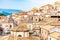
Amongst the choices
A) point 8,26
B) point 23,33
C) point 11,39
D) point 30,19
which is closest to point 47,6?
point 30,19

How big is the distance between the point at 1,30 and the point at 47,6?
3344 centimetres

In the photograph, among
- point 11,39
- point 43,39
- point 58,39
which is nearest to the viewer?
point 58,39

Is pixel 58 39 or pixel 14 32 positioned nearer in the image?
pixel 58 39

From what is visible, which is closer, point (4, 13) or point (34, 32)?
point (34, 32)

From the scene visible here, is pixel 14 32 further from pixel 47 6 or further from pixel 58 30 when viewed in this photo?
pixel 47 6

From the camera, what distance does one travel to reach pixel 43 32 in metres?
29.3

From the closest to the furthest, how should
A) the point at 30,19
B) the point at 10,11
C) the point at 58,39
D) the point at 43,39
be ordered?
the point at 58,39
the point at 43,39
the point at 30,19
the point at 10,11

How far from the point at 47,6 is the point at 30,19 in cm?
1946

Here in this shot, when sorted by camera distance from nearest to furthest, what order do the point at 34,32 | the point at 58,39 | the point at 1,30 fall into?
1. the point at 58,39
2. the point at 34,32
3. the point at 1,30

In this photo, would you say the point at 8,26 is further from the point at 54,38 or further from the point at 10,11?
the point at 10,11

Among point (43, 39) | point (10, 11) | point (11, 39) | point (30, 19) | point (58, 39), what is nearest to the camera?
point (58, 39)

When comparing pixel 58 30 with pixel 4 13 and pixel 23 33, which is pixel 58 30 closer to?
pixel 23 33

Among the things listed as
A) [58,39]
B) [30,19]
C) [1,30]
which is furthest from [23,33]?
[30,19]

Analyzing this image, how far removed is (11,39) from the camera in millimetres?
23812
